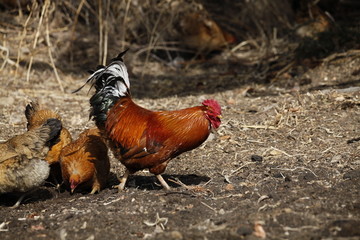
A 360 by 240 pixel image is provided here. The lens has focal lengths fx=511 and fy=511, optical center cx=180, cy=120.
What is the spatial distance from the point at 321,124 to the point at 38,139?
12.4 feet

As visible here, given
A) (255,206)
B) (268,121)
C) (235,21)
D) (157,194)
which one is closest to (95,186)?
(157,194)

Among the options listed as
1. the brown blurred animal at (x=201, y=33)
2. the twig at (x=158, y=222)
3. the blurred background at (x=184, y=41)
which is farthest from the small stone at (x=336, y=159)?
the brown blurred animal at (x=201, y=33)

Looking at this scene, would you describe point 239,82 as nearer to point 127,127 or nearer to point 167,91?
point 167,91

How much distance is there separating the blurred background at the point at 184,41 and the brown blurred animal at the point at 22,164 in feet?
13.9

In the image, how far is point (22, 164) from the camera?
5301 mm

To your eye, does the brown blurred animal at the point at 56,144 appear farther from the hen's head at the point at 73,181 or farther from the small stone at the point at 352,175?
the small stone at the point at 352,175

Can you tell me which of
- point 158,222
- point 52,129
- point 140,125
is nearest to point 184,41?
point 52,129

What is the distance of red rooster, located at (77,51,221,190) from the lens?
523 centimetres

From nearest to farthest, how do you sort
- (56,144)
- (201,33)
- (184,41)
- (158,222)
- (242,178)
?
(158,222) < (242,178) < (56,144) < (201,33) < (184,41)

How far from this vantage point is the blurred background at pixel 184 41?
33.3ft

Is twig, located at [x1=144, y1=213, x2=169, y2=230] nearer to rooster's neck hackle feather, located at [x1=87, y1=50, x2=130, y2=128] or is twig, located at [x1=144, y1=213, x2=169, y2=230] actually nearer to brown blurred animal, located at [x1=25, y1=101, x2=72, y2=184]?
rooster's neck hackle feather, located at [x1=87, y1=50, x2=130, y2=128]

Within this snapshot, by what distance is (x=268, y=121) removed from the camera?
736cm

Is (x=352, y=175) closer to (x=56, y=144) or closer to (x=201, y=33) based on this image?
(x=56, y=144)

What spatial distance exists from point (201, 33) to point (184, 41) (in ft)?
1.52
